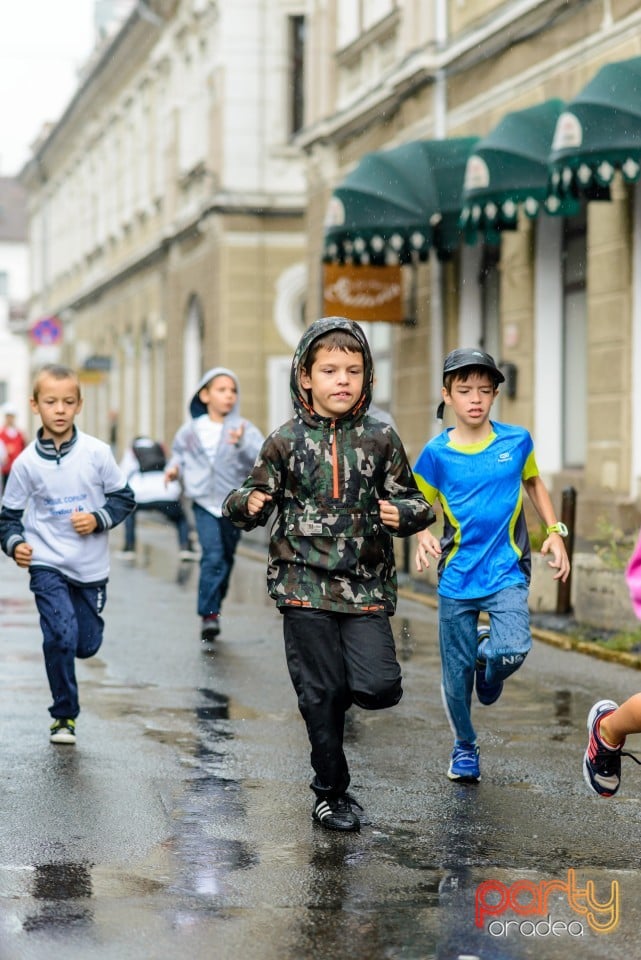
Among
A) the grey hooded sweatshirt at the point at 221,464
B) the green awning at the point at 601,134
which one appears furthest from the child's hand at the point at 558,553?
the green awning at the point at 601,134

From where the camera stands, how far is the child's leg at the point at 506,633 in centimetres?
682

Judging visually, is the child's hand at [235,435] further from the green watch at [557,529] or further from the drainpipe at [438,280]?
the drainpipe at [438,280]

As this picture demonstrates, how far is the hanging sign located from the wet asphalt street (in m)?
12.7

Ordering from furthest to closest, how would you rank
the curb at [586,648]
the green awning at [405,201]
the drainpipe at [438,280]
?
the drainpipe at [438,280] < the green awning at [405,201] < the curb at [586,648]

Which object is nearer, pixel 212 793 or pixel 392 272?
pixel 212 793

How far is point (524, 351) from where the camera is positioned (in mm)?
19453

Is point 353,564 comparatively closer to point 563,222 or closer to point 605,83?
point 605,83

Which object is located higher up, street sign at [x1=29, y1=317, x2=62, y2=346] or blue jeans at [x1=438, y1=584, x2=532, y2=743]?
street sign at [x1=29, y1=317, x2=62, y2=346]

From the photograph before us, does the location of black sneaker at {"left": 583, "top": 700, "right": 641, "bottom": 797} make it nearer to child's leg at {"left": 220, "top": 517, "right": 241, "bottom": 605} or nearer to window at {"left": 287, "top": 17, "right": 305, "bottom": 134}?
child's leg at {"left": 220, "top": 517, "right": 241, "bottom": 605}

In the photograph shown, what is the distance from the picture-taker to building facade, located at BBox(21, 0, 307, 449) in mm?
34156

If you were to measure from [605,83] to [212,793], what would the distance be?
10.1 metres

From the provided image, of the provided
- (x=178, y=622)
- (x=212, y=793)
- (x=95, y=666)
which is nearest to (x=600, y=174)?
(x=178, y=622)

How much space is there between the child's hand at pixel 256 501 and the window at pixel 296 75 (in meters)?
29.0

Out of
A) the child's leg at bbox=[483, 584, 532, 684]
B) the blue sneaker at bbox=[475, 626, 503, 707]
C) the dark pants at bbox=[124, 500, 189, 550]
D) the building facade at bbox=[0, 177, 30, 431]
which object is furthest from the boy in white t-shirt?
the building facade at bbox=[0, 177, 30, 431]
